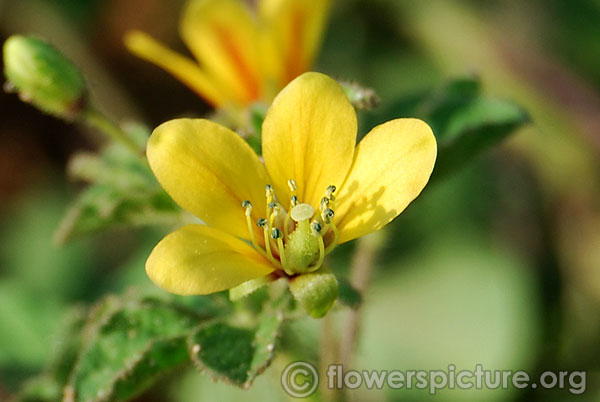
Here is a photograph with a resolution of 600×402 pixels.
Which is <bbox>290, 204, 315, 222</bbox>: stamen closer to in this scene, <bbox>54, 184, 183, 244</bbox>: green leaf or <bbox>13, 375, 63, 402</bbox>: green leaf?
<bbox>54, 184, 183, 244</bbox>: green leaf

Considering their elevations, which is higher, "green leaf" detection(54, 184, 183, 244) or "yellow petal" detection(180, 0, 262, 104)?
"yellow petal" detection(180, 0, 262, 104)

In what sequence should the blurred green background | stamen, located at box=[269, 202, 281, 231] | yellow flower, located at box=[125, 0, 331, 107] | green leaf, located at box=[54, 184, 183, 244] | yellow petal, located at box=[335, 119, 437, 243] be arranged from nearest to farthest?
yellow petal, located at box=[335, 119, 437, 243] < stamen, located at box=[269, 202, 281, 231] < green leaf, located at box=[54, 184, 183, 244] < yellow flower, located at box=[125, 0, 331, 107] < the blurred green background

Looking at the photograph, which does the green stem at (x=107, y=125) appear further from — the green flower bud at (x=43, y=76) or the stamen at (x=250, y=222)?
the stamen at (x=250, y=222)

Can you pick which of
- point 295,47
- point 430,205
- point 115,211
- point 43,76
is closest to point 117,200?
point 115,211

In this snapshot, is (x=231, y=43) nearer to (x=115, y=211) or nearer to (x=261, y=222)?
(x=115, y=211)

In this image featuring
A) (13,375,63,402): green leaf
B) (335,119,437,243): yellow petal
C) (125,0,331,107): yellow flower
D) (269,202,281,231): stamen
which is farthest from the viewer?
(125,0,331,107): yellow flower

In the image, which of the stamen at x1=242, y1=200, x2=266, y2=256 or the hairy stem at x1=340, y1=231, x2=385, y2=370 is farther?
the hairy stem at x1=340, y1=231, x2=385, y2=370

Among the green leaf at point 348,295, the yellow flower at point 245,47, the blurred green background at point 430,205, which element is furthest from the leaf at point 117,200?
the blurred green background at point 430,205

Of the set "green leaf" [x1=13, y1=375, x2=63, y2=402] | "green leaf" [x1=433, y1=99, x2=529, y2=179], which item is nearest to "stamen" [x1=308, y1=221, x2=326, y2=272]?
"green leaf" [x1=433, y1=99, x2=529, y2=179]
